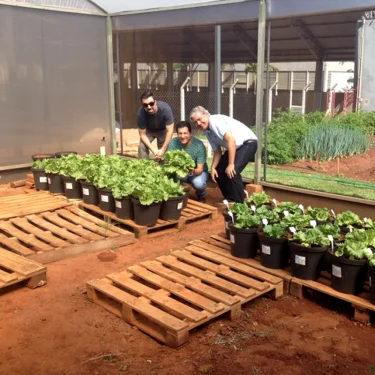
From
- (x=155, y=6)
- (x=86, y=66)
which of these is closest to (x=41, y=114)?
(x=86, y=66)

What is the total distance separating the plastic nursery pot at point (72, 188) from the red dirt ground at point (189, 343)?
280 centimetres

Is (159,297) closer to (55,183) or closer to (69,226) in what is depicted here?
(69,226)

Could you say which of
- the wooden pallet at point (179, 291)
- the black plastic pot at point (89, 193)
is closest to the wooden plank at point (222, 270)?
the wooden pallet at point (179, 291)

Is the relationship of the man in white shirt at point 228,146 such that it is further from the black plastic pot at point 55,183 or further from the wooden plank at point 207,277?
the black plastic pot at point 55,183

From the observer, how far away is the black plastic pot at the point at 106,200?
649cm

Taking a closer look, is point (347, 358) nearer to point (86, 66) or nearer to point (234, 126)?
point (234, 126)

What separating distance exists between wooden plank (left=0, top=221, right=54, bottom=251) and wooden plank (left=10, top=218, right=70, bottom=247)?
65 mm

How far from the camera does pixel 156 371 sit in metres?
3.26

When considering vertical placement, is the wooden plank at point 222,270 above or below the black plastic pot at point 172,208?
below

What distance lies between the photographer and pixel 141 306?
12.7ft

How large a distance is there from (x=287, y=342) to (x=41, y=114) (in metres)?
6.92

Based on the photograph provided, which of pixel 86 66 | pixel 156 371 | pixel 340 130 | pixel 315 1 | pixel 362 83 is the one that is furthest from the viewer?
pixel 362 83

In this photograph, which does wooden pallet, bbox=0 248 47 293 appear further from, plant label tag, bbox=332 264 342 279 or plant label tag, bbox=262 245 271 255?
plant label tag, bbox=332 264 342 279

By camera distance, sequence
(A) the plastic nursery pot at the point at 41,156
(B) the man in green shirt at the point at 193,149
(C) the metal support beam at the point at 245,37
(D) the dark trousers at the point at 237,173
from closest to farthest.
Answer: (D) the dark trousers at the point at 237,173
(B) the man in green shirt at the point at 193,149
(A) the plastic nursery pot at the point at 41,156
(C) the metal support beam at the point at 245,37
